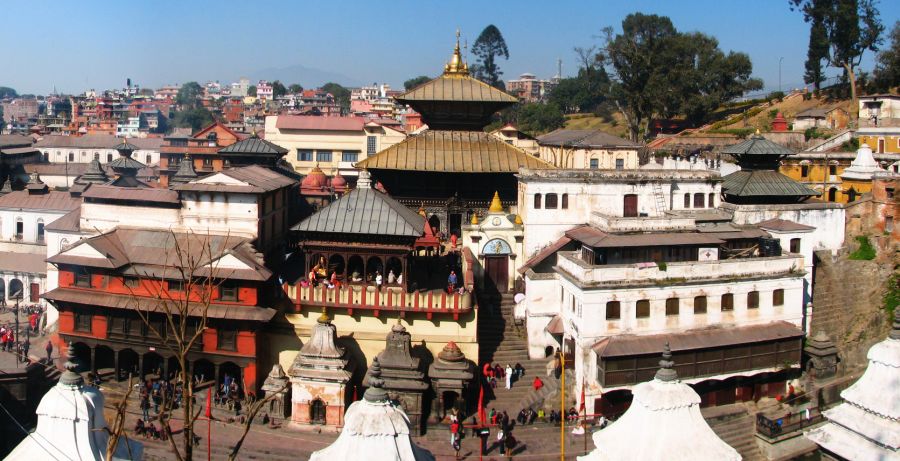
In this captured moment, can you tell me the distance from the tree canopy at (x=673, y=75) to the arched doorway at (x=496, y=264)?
43.0 metres

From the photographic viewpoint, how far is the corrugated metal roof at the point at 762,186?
41.5 meters

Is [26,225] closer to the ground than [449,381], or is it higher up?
higher up

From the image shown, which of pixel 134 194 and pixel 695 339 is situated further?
pixel 134 194

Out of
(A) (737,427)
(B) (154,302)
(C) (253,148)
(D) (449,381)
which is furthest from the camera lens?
(C) (253,148)

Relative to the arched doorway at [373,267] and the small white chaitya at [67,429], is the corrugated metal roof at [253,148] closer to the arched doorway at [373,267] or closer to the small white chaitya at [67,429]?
the arched doorway at [373,267]

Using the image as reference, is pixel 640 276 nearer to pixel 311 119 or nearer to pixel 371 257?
pixel 371 257

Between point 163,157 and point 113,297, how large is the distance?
54.4 metres

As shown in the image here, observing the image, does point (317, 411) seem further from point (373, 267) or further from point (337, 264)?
point (337, 264)

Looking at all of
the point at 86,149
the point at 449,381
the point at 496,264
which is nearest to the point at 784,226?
the point at 496,264

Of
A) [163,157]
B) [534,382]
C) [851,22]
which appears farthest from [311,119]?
[534,382]

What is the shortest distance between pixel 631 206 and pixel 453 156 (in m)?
9.12

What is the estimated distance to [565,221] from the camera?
38750 mm

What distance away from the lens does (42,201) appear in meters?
51.5

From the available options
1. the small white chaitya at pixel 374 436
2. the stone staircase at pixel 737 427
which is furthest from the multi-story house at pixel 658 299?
the small white chaitya at pixel 374 436
